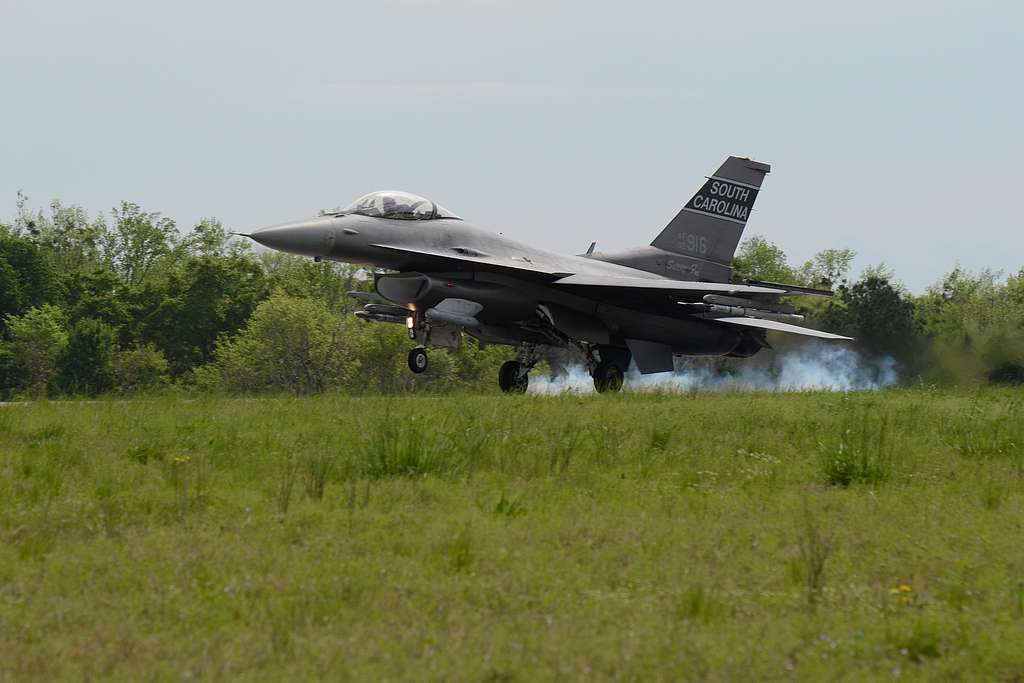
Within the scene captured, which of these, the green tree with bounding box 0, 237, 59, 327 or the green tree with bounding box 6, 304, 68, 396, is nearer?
the green tree with bounding box 6, 304, 68, 396

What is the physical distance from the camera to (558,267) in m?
25.5

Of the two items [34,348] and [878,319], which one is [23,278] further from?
[878,319]

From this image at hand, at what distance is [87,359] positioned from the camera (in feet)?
244

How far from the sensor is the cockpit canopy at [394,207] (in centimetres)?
2323

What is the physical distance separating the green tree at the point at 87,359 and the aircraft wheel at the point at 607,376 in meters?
52.0

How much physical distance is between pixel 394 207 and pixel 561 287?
3859 millimetres

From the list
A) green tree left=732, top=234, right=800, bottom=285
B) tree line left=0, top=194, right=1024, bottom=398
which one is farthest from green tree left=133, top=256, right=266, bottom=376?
green tree left=732, top=234, right=800, bottom=285

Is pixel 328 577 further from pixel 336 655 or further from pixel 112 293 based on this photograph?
pixel 112 293

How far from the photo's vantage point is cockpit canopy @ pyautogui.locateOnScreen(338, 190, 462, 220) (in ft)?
76.2

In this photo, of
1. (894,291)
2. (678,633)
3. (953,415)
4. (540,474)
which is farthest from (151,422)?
(894,291)

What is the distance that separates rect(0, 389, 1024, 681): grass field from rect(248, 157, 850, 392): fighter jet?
8.49 meters

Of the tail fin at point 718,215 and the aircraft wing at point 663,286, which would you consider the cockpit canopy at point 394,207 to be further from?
the tail fin at point 718,215

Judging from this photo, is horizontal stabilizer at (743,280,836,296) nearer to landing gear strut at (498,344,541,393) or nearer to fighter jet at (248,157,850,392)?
fighter jet at (248,157,850,392)

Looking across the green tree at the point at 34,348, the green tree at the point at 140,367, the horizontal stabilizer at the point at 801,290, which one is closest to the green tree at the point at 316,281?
the green tree at the point at 140,367
